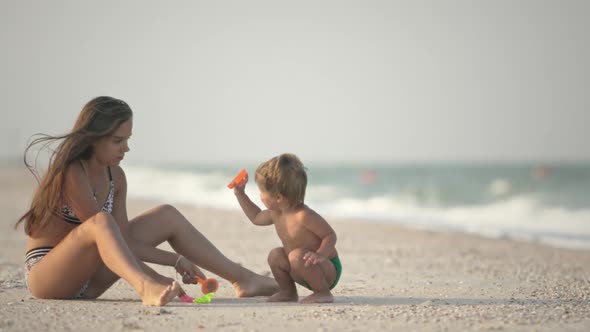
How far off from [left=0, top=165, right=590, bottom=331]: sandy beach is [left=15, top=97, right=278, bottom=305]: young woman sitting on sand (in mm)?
183

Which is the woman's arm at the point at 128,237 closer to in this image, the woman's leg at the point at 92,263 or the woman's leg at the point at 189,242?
the woman's leg at the point at 189,242

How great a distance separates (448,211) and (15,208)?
12.2m

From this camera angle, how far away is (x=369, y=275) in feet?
21.7

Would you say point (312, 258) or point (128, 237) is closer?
point (312, 258)

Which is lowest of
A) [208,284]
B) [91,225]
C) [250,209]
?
[208,284]

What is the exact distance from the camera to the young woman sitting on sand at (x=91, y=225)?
404 centimetres

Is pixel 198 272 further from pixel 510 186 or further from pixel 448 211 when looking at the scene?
pixel 510 186

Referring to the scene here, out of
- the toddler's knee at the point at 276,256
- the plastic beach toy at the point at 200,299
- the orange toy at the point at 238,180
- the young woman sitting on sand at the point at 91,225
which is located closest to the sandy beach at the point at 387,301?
the plastic beach toy at the point at 200,299

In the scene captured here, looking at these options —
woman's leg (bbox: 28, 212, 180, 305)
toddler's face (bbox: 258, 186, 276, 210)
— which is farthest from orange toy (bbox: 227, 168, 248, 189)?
woman's leg (bbox: 28, 212, 180, 305)

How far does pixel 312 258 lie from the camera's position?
14.2ft

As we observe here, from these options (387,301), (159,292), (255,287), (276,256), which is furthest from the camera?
(255,287)

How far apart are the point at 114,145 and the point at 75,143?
0.25 metres

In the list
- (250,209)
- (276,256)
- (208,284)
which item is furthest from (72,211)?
(276,256)

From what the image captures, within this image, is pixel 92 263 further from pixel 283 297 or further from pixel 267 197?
pixel 283 297
